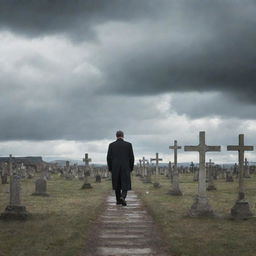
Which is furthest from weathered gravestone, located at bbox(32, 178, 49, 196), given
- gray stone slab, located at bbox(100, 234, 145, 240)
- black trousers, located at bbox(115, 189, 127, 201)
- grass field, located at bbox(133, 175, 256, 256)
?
gray stone slab, located at bbox(100, 234, 145, 240)

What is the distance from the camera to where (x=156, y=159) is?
1487 inches

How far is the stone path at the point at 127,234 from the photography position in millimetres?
9602

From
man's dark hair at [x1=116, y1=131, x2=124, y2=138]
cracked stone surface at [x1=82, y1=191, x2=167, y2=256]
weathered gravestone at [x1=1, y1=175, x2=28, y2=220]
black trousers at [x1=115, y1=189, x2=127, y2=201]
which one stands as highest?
man's dark hair at [x1=116, y1=131, x2=124, y2=138]

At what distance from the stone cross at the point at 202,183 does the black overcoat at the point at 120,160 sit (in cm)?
235

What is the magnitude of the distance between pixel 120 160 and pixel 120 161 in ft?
0.09

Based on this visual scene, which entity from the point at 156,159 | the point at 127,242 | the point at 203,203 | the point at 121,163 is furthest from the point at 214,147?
the point at 156,159

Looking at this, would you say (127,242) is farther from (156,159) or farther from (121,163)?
(156,159)

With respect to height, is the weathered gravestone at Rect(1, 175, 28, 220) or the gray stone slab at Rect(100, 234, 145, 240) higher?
the weathered gravestone at Rect(1, 175, 28, 220)

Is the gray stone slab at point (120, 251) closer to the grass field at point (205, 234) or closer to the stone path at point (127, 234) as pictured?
the stone path at point (127, 234)

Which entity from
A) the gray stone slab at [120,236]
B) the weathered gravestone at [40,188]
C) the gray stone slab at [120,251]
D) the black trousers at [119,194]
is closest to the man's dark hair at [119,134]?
the black trousers at [119,194]

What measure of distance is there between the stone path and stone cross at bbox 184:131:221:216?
1.47 metres

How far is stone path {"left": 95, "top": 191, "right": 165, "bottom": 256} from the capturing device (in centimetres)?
960

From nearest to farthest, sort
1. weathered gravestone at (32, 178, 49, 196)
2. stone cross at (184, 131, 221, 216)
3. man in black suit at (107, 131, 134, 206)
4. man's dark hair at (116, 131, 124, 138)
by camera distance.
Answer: man's dark hair at (116, 131, 124, 138) < man in black suit at (107, 131, 134, 206) < stone cross at (184, 131, 221, 216) < weathered gravestone at (32, 178, 49, 196)

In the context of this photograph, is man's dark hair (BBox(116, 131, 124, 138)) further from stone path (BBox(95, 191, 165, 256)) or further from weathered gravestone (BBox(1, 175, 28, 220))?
weathered gravestone (BBox(1, 175, 28, 220))
